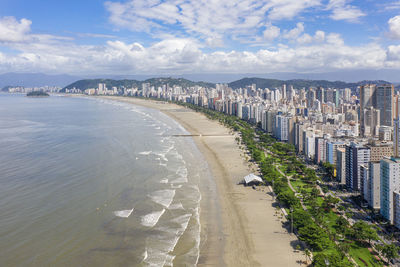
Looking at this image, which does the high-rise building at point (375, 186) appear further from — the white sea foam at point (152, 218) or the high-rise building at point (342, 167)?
the white sea foam at point (152, 218)

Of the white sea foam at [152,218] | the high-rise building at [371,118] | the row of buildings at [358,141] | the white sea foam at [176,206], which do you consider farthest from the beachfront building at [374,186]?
the high-rise building at [371,118]

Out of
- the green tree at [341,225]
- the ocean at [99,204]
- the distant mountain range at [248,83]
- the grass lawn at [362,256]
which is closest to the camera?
the grass lawn at [362,256]

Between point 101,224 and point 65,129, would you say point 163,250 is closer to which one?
point 101,224

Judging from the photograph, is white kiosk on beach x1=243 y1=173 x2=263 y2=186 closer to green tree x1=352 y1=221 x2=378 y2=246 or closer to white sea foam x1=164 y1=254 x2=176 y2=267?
green tree x1=352 y1=221 x2=378 y2=246

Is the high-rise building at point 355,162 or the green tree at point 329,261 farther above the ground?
the high-rise building at point 355,162

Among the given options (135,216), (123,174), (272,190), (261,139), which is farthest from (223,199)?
(261,139)

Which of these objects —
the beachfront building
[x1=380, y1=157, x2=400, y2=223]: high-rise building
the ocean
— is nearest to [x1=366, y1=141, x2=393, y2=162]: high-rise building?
the beachfront building
